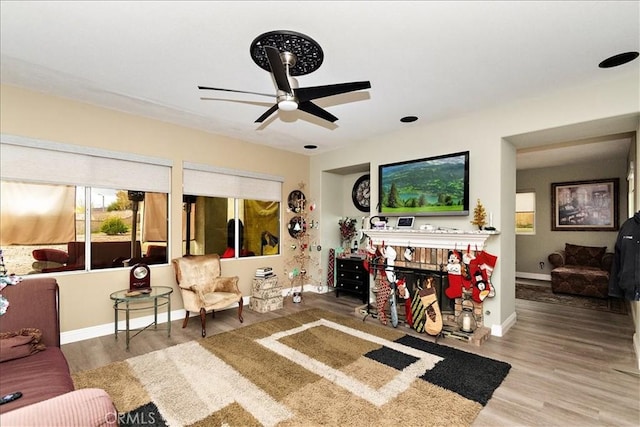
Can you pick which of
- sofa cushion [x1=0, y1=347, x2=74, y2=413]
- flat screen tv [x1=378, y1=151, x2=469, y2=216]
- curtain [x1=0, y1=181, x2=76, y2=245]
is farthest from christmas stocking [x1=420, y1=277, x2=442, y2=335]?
curtain [x1=0, y1=181, x2=76, y2=245]

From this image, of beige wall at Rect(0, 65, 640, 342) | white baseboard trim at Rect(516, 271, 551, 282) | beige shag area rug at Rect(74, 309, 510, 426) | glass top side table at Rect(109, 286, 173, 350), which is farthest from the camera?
white baseboard trim at Rect(516, 271, 551, 282)

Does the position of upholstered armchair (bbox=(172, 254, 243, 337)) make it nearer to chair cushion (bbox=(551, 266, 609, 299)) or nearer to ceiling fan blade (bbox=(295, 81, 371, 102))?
ceiling fan blade (bbox=(295, 81, 371, 102))

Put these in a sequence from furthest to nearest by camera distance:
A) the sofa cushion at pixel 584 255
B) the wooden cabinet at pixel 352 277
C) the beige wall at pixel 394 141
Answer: the sofa cushion at pixel 584 255
the wooden cabinet at pixel 352 277
the beige wall at pixel 394 141

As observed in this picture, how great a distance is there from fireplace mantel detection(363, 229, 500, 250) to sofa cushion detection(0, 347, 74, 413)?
3722mm

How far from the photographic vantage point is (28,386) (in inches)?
64.5

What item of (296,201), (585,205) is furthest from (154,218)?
(585,205)

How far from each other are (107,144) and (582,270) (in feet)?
25.7

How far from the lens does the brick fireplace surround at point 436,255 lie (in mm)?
3699

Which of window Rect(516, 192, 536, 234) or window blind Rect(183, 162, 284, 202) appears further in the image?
Answer: window Rect(516, 192, 536, 234)

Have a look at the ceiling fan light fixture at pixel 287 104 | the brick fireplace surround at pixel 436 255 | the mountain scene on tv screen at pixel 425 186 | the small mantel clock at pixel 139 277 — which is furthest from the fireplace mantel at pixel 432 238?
the small mantel clock at pixel 139 277

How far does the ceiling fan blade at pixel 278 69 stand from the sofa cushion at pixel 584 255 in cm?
696

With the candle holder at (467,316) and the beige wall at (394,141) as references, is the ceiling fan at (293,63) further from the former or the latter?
the candle holder at (467,316)

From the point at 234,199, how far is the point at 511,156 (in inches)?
161

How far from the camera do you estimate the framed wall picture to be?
20.3 feet
